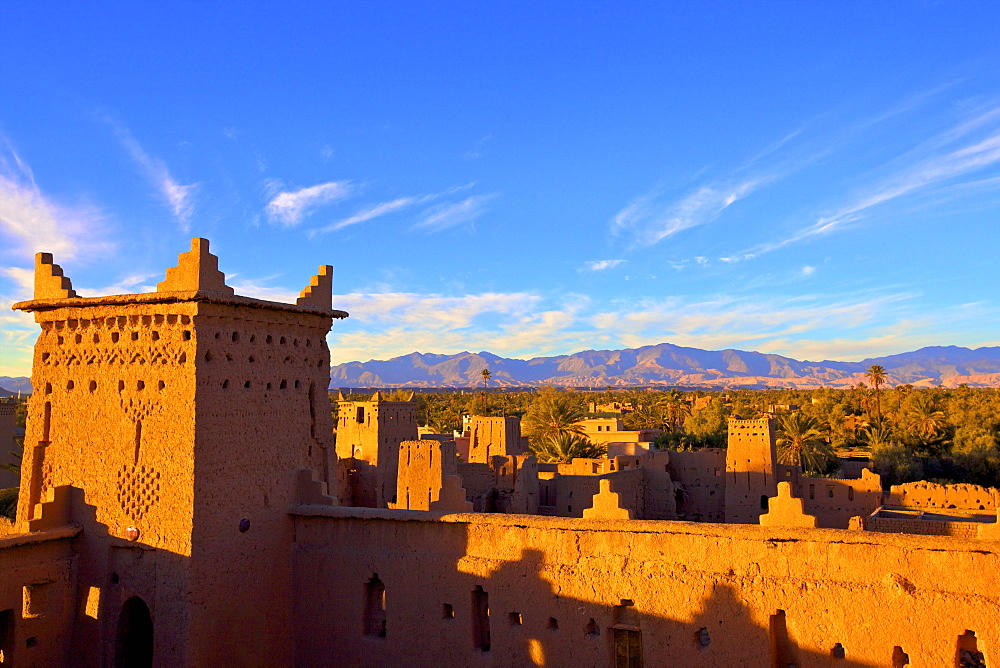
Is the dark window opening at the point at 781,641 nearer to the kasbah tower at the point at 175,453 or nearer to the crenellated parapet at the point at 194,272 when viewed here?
the kasbah tower at the point at 175,453

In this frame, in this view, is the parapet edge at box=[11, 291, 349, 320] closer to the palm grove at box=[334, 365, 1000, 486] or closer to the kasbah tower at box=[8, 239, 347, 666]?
the kasbah tower at box=[8, 239, 347, 666]

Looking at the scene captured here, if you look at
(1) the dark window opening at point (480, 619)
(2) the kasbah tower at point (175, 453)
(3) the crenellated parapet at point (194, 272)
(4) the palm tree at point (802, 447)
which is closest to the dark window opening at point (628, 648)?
(1) the dark window opening at point (480, 619)

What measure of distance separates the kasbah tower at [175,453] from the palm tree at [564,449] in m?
25.7

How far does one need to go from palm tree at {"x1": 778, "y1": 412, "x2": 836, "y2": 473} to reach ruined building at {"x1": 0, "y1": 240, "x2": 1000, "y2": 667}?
24583 mm

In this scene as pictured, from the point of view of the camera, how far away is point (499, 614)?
28.0ft

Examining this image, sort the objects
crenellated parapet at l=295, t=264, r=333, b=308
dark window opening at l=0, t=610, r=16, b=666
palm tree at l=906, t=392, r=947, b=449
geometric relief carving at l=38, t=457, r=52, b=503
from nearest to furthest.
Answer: dark window opening at l=0, t=610, r=16, b=666, geometric relief carving at l=38, t=457, r=52, b=503, crenellated parapet at l=295, t=264, r=333, b=308, palm tree at l=906, t=392, r=947, b=449

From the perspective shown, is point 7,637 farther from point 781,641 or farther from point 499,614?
point 781,641

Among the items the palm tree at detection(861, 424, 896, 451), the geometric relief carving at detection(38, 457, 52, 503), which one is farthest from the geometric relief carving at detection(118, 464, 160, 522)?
the palm tree at detection(861, 424, 896, 451)

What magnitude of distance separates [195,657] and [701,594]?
5543mm

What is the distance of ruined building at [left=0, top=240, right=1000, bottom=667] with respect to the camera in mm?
7375

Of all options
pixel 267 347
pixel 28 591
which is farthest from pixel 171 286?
pixel 28 591

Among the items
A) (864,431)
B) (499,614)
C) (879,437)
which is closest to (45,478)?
(499,614)

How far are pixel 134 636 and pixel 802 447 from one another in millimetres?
30898

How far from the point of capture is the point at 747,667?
7398 mm
